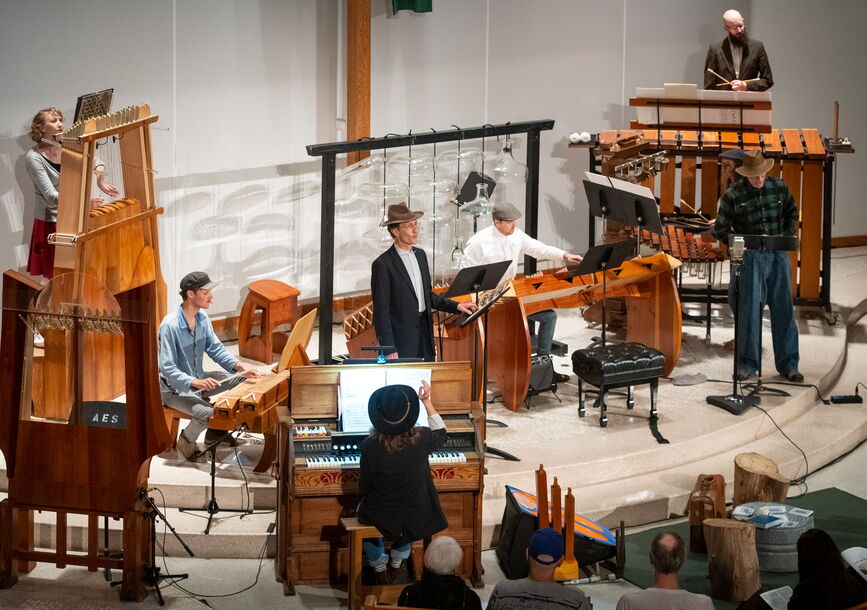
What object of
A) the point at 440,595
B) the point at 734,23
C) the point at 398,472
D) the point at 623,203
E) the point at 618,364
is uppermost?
the point at 734,23

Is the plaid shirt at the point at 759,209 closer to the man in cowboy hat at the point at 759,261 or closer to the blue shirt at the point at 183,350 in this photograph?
the man in cowboy hat at the point at 759,261

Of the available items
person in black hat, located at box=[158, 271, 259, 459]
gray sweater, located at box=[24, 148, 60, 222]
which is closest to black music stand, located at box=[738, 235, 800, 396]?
person in black hat, located at box=[158, 271, 259, 459]

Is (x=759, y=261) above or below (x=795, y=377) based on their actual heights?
above

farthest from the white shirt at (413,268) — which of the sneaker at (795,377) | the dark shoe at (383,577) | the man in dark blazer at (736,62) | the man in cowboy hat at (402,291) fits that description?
the man in dark blazer at (736,62)

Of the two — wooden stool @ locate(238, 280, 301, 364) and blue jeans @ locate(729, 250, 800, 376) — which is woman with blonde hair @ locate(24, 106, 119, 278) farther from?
blue jeans @ locate(729, 250, 800, 376)

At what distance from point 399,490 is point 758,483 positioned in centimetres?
262

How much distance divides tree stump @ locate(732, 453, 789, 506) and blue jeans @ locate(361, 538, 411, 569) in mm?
2382

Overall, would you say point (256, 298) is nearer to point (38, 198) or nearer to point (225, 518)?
point (38, 198)

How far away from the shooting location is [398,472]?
6.84m

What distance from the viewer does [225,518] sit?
795 centimetres

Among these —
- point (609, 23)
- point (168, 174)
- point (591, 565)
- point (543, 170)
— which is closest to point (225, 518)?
point (591, 565)

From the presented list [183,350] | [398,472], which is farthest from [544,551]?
[183,350]

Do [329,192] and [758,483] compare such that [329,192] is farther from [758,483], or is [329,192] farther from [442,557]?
[442,557]

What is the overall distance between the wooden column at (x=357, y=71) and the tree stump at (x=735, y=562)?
227 inches
